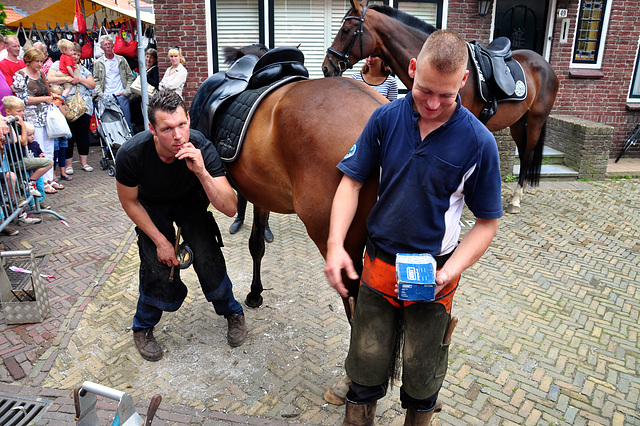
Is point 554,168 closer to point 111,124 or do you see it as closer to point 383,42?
point 383,42

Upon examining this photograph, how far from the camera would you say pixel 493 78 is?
5.67m

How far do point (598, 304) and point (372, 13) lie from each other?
377cm

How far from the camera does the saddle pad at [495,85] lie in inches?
217

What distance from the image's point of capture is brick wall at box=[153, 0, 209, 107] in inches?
330

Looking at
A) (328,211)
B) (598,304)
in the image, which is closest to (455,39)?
(328,211)

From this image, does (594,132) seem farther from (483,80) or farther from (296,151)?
(296,151)

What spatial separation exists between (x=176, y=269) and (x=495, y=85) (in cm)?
→ 452

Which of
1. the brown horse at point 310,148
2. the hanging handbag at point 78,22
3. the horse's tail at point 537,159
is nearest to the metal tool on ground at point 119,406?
the brown horse at point 310,148

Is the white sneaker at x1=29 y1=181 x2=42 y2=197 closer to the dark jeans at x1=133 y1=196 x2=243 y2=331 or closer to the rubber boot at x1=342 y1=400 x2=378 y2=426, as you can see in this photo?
the dark jeans at x1=133 y1=196 x2=243 y2=331

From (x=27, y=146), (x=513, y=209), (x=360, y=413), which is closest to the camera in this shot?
(x=360, y=413)

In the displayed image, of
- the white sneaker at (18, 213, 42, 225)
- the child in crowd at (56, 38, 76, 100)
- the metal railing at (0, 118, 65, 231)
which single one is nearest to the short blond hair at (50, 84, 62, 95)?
the child in crowd at (56, 38, 76, 100)

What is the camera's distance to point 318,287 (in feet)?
14.9

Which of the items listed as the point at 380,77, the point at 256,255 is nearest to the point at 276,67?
the point at 256,255

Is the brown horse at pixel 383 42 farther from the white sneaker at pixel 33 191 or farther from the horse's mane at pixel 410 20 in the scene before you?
the white sneaker at pixel 33 191
